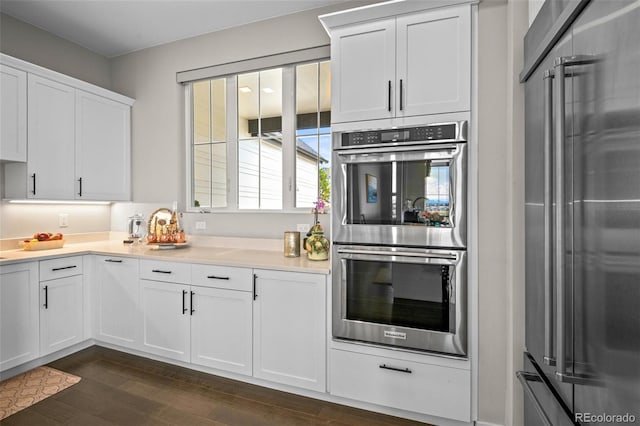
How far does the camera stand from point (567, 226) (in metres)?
1.12

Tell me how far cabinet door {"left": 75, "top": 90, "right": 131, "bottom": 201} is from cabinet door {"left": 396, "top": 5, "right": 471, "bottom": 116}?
3028 millimetres

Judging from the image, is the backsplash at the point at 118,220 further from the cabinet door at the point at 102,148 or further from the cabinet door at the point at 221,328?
the cabinet door at the point at 221,328

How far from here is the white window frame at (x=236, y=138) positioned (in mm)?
3094

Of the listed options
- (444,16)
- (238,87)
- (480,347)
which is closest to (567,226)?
(480,347)

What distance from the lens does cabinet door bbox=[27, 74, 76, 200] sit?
2889 mm

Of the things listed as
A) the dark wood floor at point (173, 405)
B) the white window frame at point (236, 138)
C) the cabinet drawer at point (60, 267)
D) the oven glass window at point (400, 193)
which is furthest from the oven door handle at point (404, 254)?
the cabinet drawer at point (60, 267)

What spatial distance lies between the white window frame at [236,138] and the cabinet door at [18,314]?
4.62 feet

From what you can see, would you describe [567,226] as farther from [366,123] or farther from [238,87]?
[238,87]

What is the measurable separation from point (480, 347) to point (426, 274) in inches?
19.7

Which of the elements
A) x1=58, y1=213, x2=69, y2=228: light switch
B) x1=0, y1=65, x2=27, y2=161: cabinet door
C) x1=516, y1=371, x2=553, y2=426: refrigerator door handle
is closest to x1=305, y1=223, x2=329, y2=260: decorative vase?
x1=516, y1=371, x2=553, y2=426: refrigerator door handle

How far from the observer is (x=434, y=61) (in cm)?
200

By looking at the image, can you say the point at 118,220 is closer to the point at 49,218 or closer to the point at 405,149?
the point at 49,218

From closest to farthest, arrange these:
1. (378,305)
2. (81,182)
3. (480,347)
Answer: (480,347) → (378,305) → (81,182)

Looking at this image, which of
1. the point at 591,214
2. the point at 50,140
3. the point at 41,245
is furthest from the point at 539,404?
the point at 50,140
